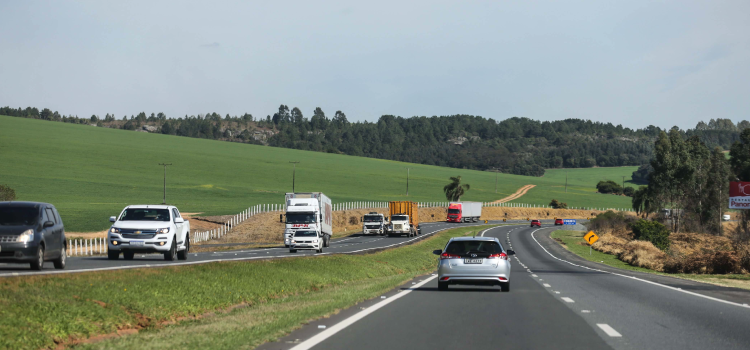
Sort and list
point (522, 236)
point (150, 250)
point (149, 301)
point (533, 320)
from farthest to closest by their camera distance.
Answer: point (522, 236), point (150, 250), point (149, 301), point (533, 320)

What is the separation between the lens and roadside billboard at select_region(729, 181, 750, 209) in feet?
176

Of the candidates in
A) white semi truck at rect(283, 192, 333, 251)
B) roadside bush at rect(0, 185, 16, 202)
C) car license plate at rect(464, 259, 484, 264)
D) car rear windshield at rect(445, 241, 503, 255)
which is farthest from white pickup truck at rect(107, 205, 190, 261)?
roadside bush at rect(0, 185, 16, 202)

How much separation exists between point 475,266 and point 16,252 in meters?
12.8

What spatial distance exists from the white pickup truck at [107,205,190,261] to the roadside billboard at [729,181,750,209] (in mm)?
42053

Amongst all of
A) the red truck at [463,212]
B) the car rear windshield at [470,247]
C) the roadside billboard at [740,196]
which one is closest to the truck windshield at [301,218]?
the car rear windshield at [470,247]

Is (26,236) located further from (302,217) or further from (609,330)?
(302,217)

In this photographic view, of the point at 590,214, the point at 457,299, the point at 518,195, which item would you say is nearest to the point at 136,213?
the point at 457,299

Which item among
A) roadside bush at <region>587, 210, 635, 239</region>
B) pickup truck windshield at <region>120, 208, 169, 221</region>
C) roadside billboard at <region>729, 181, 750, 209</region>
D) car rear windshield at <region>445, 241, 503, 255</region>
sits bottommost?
roadside bush at <region>587, 210, 635, 239</region>

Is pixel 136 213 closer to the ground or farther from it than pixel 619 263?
farther from it

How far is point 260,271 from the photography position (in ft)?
80.0

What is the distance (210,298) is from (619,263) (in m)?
48.2

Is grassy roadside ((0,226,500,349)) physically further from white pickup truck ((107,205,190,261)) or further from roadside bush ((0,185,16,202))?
roadside bush ((0,185,16,202))

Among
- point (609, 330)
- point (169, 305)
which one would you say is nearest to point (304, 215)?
point (169, 305)

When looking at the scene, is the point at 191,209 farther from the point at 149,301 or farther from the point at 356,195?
the point at 149,301
